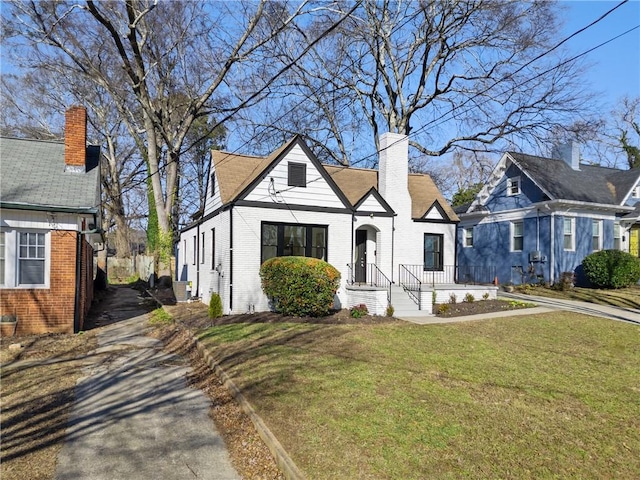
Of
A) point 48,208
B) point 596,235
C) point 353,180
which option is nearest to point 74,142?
point 48,208

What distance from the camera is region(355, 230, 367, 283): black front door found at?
1705 cm

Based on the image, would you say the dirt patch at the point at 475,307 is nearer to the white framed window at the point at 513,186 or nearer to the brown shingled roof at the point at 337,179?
the brown shingled roof at the point at 337,179

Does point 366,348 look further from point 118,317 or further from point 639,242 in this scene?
point 639,242

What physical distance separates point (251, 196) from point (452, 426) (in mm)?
10436

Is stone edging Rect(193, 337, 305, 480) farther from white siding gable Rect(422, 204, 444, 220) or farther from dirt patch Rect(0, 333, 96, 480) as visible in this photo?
white siding gable Rect(422, 204, 444, 220)

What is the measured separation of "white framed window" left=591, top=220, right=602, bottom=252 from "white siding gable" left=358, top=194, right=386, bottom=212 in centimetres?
1229

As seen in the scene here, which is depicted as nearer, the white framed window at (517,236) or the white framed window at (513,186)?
the white framed window at (517,236)

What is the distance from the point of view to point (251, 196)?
14188 mm

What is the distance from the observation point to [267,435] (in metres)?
5.07

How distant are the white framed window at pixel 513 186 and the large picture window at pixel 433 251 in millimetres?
6952

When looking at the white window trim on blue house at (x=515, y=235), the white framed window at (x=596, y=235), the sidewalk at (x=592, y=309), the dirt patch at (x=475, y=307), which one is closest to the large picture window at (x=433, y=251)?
the dirt patch at (x=475, y=307)

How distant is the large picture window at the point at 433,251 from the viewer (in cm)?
1850

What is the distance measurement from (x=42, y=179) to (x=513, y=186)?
21.1 meters

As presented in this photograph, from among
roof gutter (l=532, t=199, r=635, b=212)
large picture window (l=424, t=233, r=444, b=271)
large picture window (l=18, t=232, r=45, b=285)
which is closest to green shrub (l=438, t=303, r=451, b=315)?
large picture window (l=424, t=233, r=444, b=271)
